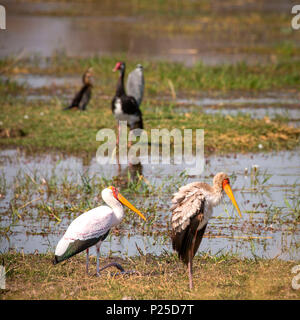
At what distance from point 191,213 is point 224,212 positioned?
2.46 metres

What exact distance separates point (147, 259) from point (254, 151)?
4487mm

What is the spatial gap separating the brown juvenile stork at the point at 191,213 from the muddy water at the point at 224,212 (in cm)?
91

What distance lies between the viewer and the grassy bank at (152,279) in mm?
4895

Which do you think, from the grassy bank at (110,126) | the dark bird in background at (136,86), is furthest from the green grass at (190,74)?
the grassy bank at (110,126)

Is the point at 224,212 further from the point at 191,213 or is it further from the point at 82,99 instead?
the point at 82,99

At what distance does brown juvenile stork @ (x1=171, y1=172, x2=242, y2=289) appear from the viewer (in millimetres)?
5145

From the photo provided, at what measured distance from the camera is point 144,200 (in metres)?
7.59

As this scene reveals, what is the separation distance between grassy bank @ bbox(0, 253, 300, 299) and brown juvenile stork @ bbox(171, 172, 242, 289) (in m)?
0.25

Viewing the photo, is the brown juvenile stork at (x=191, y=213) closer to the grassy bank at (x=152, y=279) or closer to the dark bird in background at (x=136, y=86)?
the grassy bank at (x=152, y=279)

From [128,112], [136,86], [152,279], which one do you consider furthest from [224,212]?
[136,86]

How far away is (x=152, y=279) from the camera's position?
17.3 feet

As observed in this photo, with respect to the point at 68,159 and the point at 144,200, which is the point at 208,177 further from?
the point at 68,159

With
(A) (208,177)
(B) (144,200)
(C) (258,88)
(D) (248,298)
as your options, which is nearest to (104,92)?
(C) (258,88)

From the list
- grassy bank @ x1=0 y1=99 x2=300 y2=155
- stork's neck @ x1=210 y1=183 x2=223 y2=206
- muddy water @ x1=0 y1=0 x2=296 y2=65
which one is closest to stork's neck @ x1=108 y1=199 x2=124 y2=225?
stork's neck @ x1=210 y1=183 x2=223 y2=206
